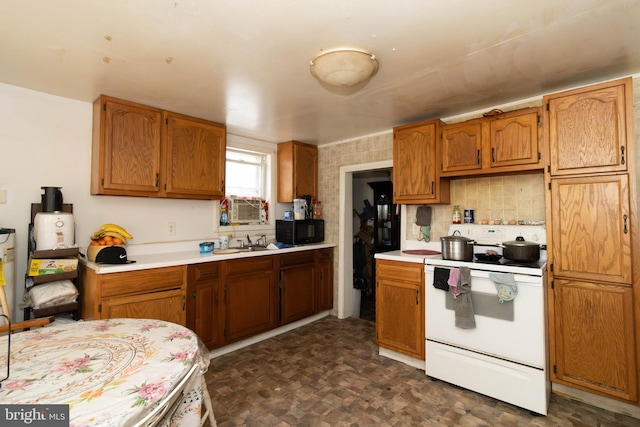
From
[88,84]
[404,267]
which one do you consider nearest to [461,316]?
[404,267]

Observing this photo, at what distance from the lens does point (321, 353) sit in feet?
9.75

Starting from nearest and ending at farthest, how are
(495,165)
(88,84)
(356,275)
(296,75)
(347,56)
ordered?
1. (347,56)
2. (296,75)
3. (88,84)
4. (495,165)
5. (356,275)

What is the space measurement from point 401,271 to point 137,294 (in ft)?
7.03

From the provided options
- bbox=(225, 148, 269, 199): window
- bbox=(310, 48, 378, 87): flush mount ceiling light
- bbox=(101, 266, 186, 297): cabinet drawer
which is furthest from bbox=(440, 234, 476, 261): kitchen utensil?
bbox=(225, 148, 269, 199): window

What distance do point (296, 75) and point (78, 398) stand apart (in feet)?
6.59

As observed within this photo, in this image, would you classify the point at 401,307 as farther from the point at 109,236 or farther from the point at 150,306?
the point at 109,236

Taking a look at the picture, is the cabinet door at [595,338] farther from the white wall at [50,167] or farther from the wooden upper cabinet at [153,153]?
the white wall at [50,167]

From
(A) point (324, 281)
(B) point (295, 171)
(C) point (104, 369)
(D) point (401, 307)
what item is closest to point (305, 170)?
(B) point (295, 171)

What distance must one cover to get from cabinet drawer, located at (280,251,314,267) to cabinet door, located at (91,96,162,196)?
144 cm

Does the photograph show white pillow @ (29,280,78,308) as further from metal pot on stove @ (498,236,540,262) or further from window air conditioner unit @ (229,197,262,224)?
metal pot on stove @ (498,236,540,262)

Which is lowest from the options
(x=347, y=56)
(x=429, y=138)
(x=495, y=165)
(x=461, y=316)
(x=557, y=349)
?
(x=557, y=349)

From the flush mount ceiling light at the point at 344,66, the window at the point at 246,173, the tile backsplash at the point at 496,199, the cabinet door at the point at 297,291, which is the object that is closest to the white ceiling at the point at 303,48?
the flush mount ceiling light at the point at 344,66

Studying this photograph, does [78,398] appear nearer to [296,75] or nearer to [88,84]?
[296,75]

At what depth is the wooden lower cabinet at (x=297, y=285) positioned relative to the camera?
11.3 feet
